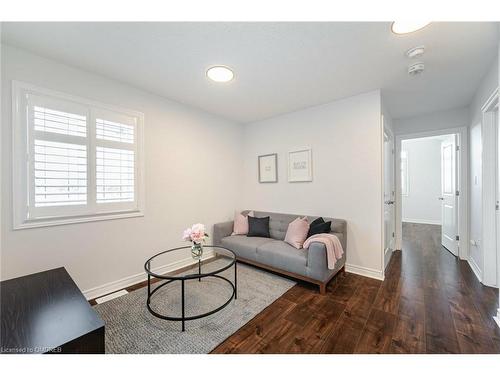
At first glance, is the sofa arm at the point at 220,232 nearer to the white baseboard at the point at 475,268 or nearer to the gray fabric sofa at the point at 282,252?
the gray fabric sofa at the point at 282,252

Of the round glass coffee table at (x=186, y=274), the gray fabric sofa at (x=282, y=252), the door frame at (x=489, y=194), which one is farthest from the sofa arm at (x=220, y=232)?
the door frame at (x=489, y=194)

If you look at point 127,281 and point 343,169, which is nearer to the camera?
point 127,281

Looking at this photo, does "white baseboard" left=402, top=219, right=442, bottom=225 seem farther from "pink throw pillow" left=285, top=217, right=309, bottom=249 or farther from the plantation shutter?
the plantation shutter

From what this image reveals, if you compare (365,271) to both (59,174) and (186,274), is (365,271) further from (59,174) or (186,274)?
(59,174)

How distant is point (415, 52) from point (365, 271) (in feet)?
8.07

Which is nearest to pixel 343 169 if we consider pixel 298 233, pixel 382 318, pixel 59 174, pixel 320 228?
pixel 320 228

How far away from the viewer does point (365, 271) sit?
8.84ft

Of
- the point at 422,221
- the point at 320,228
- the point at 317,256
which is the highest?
the point at 320,228

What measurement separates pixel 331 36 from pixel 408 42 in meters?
0.68

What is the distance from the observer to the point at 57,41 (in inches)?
68.0

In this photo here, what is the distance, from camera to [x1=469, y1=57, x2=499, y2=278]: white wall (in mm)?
2412

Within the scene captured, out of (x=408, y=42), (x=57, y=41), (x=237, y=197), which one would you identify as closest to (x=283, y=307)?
(x=237, y=197)
